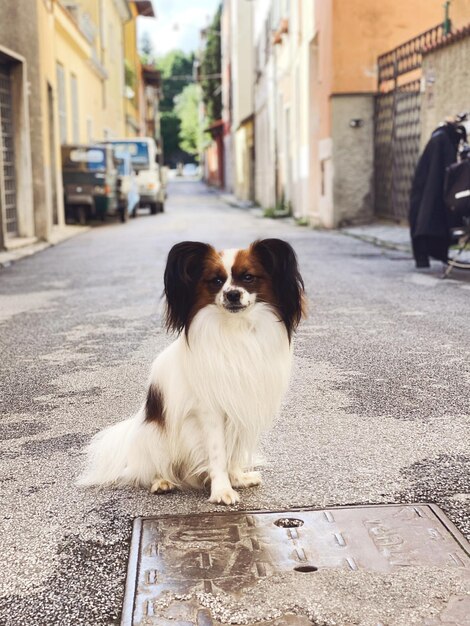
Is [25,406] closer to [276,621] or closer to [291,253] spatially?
[291,253]

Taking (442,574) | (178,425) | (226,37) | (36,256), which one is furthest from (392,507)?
(226,37)

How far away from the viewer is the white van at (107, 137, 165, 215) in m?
29.4

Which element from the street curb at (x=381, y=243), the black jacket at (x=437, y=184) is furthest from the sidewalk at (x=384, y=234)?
the black jacket at (x=437, y=184)

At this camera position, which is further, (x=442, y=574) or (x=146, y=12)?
(x=146, y=12)

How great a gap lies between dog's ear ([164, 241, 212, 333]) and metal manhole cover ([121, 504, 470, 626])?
2.30 ft

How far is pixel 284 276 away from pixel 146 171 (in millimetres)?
27654

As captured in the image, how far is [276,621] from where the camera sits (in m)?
2.38

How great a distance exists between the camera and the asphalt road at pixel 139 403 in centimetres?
287

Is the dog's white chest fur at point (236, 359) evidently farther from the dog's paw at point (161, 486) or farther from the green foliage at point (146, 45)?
the green foliage at point (146, 45)

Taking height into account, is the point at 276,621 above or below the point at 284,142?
below

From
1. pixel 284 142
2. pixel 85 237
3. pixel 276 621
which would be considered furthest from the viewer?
pixel 284 142

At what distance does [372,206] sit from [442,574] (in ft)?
59.2

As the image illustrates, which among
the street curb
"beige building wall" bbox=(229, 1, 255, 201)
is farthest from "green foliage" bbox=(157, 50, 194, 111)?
the street curb

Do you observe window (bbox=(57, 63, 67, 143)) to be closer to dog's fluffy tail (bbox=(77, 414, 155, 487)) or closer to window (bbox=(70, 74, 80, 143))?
window (bbox=(70, 74, 80, 143))
